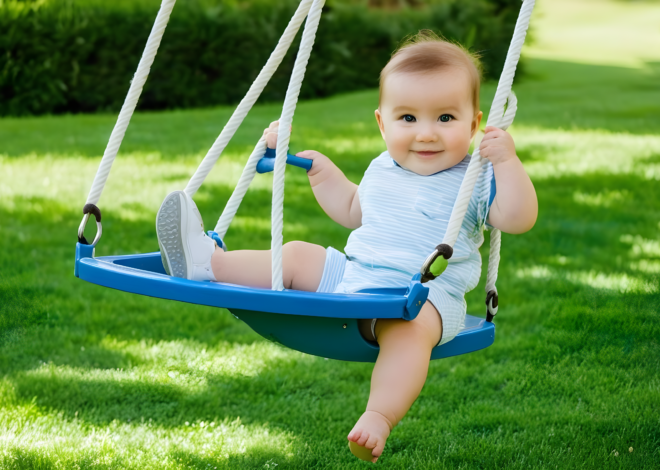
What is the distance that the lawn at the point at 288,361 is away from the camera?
268 cm

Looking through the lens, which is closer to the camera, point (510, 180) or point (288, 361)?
point (510, 180)

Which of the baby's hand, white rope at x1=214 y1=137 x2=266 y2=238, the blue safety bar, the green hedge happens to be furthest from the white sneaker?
the green hedge

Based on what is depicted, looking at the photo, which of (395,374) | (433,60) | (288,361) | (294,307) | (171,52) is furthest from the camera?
(171,52)

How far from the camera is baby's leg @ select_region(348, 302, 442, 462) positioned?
1.85 metres

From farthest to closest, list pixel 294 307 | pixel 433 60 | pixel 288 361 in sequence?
pixel 288 361 < pixel 433 60 < pixel 294 307

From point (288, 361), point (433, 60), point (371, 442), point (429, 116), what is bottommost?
point (288, 361)

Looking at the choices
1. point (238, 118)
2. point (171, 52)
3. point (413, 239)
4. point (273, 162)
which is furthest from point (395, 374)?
point (171, 52)

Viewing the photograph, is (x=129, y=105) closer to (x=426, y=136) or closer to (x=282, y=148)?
(x=282, y=148)

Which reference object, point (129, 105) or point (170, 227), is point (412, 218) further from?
point (129, 105)

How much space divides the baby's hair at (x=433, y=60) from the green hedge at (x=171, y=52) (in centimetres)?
841

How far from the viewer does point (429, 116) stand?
2162 millimetres

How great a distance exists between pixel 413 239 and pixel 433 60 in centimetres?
51

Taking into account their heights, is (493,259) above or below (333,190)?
below

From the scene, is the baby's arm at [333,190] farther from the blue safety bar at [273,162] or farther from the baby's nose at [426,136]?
the baby's nose at [426,136]
